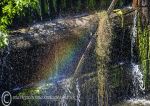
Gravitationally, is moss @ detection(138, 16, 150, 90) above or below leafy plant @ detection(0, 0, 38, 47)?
below

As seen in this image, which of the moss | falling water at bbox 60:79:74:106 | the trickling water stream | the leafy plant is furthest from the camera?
the moss

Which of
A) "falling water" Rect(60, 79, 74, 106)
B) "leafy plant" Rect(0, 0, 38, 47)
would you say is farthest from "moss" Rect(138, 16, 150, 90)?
"leafy plant" Rect(0, 0, 38, 47)

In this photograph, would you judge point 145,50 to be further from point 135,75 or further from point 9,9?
point 9,9

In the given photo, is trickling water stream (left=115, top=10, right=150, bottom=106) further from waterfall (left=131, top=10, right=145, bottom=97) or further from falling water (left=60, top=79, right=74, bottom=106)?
falling water (left=60, top=79, right=74, bottom=106)

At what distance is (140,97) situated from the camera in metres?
11.2

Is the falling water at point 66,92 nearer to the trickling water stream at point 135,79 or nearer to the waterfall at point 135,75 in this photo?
the trickling water stream at point 135,79

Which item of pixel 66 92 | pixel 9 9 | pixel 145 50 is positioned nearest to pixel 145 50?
pixel 145 50

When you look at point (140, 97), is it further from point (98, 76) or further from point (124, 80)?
point (98, 76)

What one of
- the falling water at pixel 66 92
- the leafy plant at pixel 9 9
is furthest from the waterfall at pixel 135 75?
the leafy plant at pixel 9 9

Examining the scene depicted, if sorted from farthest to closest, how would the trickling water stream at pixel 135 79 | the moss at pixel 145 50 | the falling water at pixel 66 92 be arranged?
the moss at pixel 145 50
the trickling water stream at pixel 135 79
the falling water at pixel 66 92

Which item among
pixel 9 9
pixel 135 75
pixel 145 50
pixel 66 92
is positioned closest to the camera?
pixel 9 9

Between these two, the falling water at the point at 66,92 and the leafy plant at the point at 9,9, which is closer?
the leafy plant at the point at 9,9

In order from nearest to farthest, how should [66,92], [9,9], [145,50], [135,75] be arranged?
[9,9]
[66,92]
[135,75]
[145,50]

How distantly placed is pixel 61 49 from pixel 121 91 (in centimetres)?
A: 237
